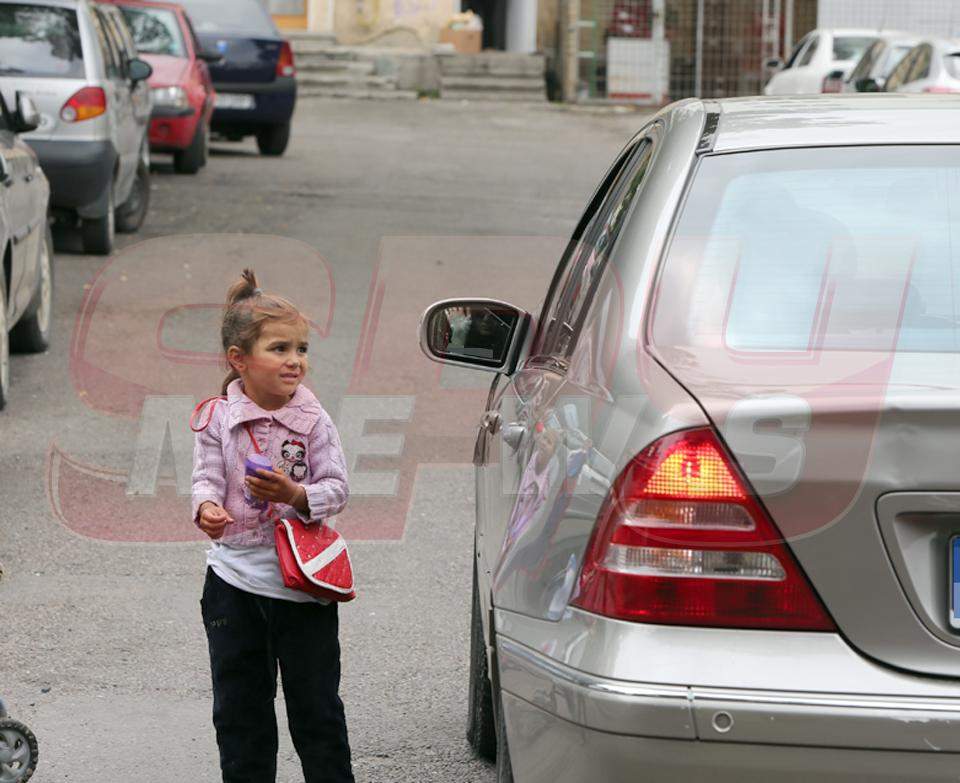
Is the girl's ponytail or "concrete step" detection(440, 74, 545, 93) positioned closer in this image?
the girl's ponytail

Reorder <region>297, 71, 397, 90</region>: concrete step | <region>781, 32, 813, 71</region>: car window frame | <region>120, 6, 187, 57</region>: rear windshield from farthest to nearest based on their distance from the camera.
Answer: <region>297, 71, 397, 90</region>: concrete step < <region>781, 32, 813, 71</region>: car window frame < <region>120, 6, 187, 57</region>: rear windshield

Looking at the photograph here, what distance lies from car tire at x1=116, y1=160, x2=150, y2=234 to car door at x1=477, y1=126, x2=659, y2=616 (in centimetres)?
1035

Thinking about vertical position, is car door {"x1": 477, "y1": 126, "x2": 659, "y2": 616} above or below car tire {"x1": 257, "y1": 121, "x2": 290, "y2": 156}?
above

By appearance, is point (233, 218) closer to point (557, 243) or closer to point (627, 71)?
point (557, 243)

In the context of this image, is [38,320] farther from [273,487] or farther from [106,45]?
[273,487]

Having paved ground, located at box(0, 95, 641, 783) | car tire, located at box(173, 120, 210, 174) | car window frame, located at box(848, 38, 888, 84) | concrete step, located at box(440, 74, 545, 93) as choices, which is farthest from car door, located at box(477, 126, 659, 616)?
concrete step, located at box(440, 74, 545, 93)

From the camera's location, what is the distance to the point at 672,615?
258cm

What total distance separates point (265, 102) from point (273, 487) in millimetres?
16765

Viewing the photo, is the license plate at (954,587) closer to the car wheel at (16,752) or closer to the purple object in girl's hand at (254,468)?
the purple object in girl's hand at (254,468)

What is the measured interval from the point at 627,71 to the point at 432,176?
12472 mm

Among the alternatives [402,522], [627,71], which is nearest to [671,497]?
[402,522]

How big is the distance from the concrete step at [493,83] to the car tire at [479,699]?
88.0 feet

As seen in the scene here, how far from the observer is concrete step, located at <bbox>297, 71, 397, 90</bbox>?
29.6 meters

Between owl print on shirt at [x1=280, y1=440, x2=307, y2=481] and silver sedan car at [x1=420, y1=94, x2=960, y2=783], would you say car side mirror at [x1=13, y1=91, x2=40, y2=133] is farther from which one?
silver sedan car at [x1=420, y1=94, x2=960, y2=783]
